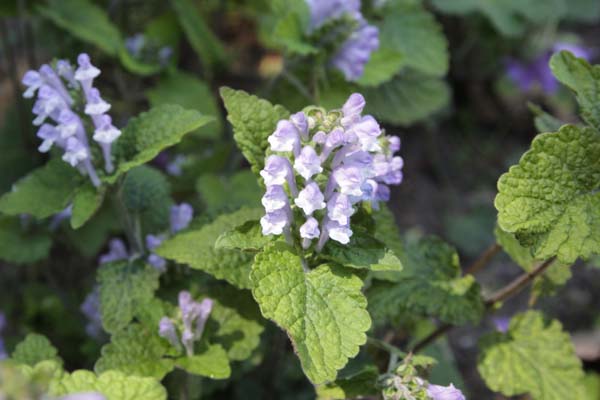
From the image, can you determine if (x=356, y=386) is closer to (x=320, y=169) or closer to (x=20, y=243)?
(x=320, y=169)

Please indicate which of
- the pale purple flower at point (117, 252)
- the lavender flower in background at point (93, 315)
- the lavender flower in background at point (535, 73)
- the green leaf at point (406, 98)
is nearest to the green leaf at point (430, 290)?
the pale purple flower at point (117, 252)

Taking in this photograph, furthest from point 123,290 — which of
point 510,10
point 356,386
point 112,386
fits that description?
point 510,10

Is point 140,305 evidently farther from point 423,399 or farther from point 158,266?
point 423,399

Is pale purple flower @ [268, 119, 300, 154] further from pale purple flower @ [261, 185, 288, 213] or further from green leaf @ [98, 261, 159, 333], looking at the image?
green leaf @ [98, 261, 159, 333]

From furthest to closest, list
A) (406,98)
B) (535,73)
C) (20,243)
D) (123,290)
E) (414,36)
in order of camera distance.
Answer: (535,73) < (406,98) < (414,36) < (20,243) < (123,290)

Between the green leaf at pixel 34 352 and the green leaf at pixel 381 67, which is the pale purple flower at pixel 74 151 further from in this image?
the green leaf at pixel 381 67

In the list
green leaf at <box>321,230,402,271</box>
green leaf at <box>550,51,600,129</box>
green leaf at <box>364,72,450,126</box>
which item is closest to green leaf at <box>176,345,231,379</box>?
green leaf at <box>321,230,402,271</box>
